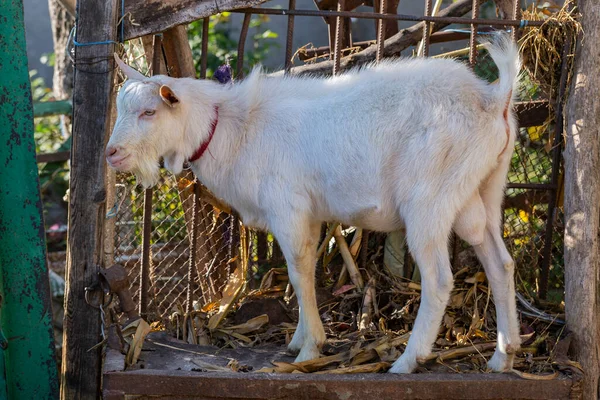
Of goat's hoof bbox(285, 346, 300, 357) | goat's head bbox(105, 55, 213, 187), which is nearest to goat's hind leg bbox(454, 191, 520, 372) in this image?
goat's hoof bbox(285, 346, 300, 357)

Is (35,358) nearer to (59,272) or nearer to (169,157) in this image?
(169,157)

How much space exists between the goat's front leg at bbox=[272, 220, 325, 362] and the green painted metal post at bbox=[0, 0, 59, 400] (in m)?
1.57

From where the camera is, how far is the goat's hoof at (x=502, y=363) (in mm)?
4492

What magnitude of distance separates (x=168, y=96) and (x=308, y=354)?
1715 mm

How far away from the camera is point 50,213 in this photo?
995cm

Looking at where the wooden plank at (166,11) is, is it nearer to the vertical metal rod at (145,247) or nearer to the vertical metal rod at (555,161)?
the vertical metal rod at (145,247)

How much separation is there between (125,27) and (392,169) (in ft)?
6.28

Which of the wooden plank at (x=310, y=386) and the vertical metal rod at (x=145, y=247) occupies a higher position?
the vertical metal rod at (x=145, y=247)

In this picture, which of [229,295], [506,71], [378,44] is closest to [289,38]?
[378,44]

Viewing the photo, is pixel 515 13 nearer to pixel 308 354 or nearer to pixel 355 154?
pixel 355 154

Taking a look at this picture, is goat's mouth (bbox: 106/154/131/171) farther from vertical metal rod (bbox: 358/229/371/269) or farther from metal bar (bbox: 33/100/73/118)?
metal bar (bbox: 33/100/73/118)

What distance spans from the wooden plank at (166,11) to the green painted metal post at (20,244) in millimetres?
674

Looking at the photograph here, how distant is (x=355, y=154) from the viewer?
446 centimetres

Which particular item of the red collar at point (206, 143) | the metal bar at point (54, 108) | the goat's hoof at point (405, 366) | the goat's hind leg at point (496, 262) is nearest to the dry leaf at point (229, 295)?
the red collar at point (206, 143)
